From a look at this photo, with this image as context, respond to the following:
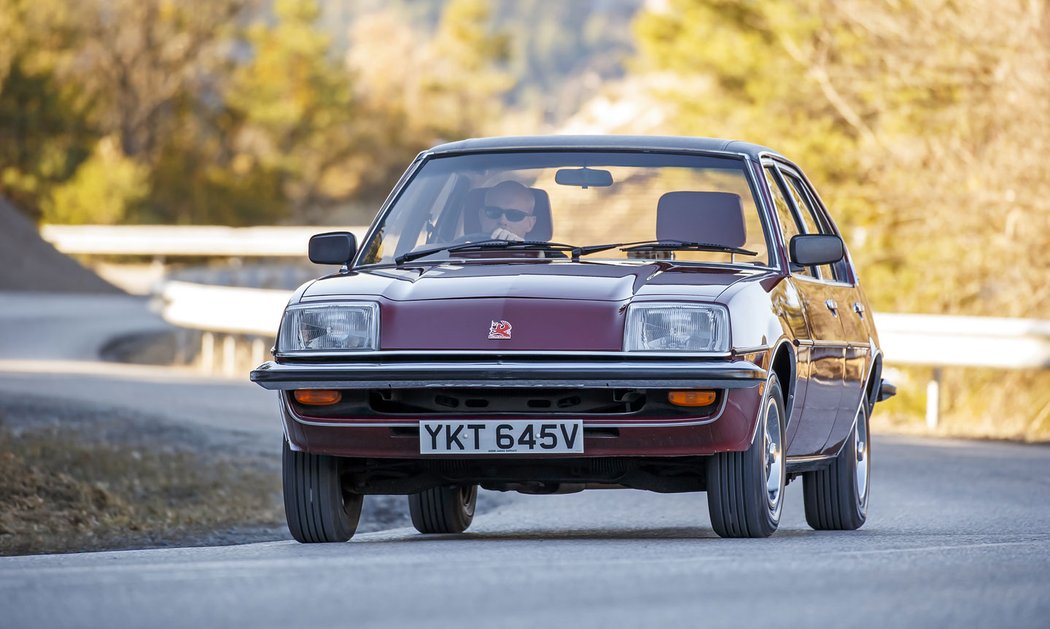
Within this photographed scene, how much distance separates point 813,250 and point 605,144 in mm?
969

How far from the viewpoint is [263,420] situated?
564 inches

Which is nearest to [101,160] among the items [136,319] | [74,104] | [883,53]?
[74,104]

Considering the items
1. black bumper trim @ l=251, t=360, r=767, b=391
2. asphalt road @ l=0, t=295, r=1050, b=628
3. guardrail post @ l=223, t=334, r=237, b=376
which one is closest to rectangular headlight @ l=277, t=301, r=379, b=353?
black bumper trim @ l=251, t=360, r=767, b=391

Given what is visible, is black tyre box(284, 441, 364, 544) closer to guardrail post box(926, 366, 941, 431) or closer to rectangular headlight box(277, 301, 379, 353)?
rectangular headlight box(277, 301, 379, 353)

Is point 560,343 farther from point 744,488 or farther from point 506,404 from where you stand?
point 744,488

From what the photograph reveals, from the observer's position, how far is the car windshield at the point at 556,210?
7625 mm

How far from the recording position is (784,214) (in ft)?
27.0

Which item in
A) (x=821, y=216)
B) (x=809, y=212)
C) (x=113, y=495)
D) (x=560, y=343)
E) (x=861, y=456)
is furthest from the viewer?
(x=113, y=495)

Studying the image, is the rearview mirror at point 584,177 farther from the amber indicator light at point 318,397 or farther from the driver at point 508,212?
the amber indicator light at point 318,397

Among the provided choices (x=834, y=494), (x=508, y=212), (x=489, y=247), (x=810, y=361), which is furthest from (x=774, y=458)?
(x=508, y=212)

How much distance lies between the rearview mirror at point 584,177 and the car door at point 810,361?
69cm

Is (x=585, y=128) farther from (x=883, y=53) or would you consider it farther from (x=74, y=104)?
(x=883, y=53)

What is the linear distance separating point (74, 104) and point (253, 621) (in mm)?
63913

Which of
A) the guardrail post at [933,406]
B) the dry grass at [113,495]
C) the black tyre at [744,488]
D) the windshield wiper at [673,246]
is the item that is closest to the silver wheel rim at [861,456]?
the windshield wiper at [673,246]
